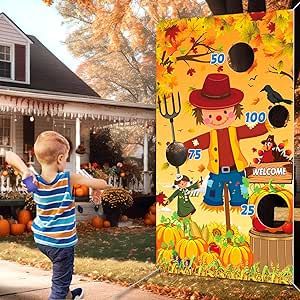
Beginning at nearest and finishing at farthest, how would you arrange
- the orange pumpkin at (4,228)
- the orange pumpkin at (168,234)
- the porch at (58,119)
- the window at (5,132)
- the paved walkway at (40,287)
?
the paved walkway at (40,287)
the orange pumpkin at (168,234)
the orange pumpkin at (4,228)
the porch at (58,119)
the window at (5,132)

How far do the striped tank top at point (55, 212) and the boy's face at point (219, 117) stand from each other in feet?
6.70

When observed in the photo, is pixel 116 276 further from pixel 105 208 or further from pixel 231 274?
pixel 105 208

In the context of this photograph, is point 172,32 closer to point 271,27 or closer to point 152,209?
point 271,27

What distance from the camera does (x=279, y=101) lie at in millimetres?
5516

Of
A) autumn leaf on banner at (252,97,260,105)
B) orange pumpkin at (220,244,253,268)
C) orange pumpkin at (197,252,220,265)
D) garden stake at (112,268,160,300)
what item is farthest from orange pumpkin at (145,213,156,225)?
autumn leaf on banner at (252,97,260,105)

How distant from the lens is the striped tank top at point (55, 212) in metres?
4.07

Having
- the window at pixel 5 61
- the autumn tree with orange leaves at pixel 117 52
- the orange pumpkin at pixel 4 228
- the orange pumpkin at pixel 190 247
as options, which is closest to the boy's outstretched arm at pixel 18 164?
the orange pumpkin at pixel 190 247

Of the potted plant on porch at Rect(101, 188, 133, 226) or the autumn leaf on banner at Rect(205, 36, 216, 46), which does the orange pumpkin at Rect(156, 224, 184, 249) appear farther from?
the potted plant on porch at Rect(101, 188, 133, 226)

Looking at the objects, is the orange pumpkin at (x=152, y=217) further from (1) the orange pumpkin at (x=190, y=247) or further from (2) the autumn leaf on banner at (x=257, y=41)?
(2) the autumn leaf on banner at (x=257, y=41)

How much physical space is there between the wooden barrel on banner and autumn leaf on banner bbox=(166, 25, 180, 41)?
198 centimetres

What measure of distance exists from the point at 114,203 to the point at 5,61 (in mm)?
5618

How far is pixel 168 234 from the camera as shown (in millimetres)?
5996

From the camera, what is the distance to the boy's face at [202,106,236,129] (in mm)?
5695

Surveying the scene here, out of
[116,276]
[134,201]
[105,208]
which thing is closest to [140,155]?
[134,201]
